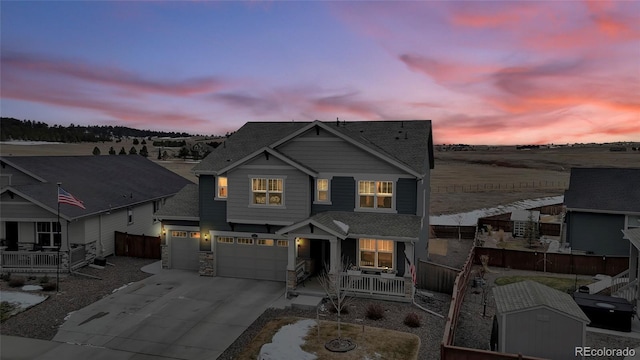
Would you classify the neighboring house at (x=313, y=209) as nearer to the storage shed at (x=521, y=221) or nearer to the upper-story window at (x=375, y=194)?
the upper-story window at (x=375, y=194)

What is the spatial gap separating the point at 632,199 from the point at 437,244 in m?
12.3

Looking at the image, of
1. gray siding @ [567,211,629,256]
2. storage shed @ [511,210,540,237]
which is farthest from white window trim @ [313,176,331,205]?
storage shed @ [511,210,540,237]

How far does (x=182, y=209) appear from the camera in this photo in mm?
22391

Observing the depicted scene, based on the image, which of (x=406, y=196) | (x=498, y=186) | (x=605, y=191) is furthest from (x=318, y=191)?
(x=498, y=186)

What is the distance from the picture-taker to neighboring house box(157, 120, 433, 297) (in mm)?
18297

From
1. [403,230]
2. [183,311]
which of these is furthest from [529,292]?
[183,311]

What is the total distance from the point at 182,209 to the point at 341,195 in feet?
28.3

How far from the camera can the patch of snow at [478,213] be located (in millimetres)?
40844

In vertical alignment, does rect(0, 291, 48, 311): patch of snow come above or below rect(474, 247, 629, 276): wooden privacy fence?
below

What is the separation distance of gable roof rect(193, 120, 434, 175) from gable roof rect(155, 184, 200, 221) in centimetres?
237

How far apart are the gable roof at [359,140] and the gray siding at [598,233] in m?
11.0

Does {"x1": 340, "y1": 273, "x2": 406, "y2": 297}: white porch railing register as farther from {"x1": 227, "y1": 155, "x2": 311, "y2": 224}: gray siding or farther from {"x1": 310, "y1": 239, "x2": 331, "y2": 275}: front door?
{"x1": 227, "y1": 155, "x2": 311, "y2": 224}: gray siding

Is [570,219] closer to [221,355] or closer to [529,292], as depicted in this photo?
[529,292]
